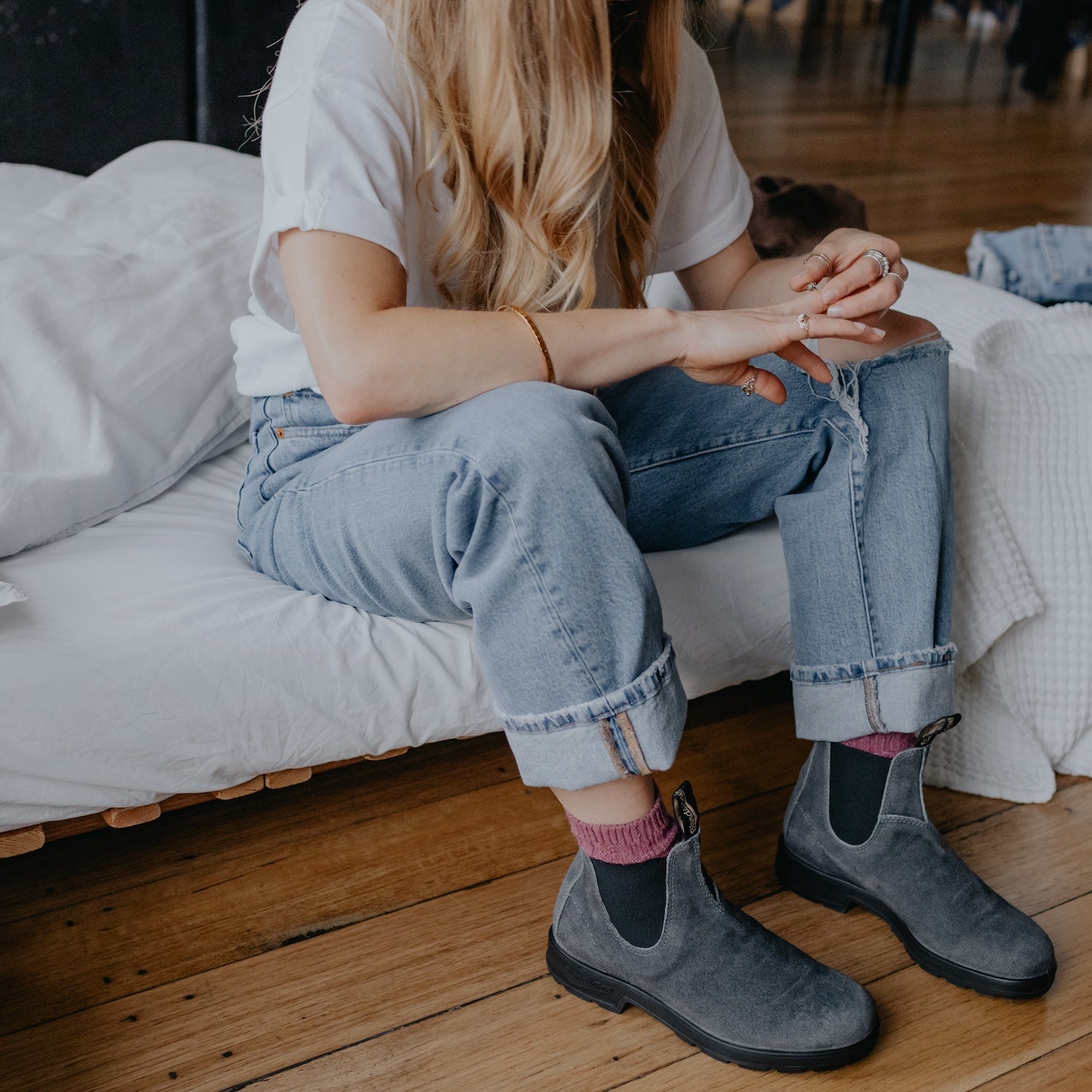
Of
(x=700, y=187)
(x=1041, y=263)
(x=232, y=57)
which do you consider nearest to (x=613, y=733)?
(x=700, y=187)

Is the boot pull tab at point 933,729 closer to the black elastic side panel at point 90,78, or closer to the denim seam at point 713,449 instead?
the denim seam at point 713,449

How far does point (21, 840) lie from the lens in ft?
3.02

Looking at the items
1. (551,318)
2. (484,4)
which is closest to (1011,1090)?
(551,318)

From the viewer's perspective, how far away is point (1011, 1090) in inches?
34.8

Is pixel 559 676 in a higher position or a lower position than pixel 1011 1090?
higher

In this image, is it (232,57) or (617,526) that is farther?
(232,57)

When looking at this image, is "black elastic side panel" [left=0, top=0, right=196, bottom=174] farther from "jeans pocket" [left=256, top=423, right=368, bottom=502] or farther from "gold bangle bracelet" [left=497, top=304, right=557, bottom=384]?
"gold bangle bracelet" [left=497, top=304, right=557, bottom=384]

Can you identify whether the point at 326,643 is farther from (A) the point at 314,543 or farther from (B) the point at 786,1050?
(B) the point at 786,1050

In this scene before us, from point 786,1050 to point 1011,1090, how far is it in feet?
0.57

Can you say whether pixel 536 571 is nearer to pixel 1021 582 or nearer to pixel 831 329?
pixel 831 329

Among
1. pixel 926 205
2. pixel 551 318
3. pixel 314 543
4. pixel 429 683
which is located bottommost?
pixel 926 205

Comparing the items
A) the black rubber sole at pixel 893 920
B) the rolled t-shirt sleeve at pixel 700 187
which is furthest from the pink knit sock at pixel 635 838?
the rolled t-shirt sleeve at pixel 700 187

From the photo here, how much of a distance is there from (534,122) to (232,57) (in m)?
0.83

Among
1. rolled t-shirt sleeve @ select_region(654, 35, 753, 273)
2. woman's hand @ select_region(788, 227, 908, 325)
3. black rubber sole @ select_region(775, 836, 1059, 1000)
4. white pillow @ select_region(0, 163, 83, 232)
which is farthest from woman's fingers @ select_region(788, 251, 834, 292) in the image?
white pillow @ select_region(0, 163, 83, 232)
